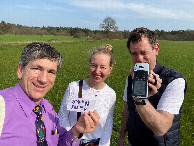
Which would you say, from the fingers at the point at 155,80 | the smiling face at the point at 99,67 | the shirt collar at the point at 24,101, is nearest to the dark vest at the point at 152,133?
the fingers at the point at 155,80

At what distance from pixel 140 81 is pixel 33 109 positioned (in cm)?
121

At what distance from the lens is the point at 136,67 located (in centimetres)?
226

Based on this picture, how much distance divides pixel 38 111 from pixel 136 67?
47.6 inches

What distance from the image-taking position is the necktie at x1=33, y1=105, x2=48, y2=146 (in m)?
2.07

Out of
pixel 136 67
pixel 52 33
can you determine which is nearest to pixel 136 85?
pixel 136 67

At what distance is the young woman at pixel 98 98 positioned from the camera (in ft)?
11.0

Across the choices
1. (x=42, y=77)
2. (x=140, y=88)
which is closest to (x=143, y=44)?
(x=140, y=88)

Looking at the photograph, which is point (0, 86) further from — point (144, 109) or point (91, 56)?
point (144, 109)

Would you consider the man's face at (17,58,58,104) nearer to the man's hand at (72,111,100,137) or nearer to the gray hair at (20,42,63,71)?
the gray hair at (20,42,63,71)

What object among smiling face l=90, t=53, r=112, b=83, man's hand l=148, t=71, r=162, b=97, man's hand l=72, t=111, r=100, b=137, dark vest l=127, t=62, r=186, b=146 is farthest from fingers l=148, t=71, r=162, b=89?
smiling face l=90, t=53, r=112, b=83

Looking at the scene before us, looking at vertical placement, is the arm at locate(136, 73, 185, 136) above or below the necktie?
above

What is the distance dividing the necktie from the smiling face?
150 centimetres

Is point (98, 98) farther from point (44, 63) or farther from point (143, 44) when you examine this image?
point (44, 63)

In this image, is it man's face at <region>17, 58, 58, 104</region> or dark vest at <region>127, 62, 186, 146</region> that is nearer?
man's face at <region>17, 58, 58, 104</region>
